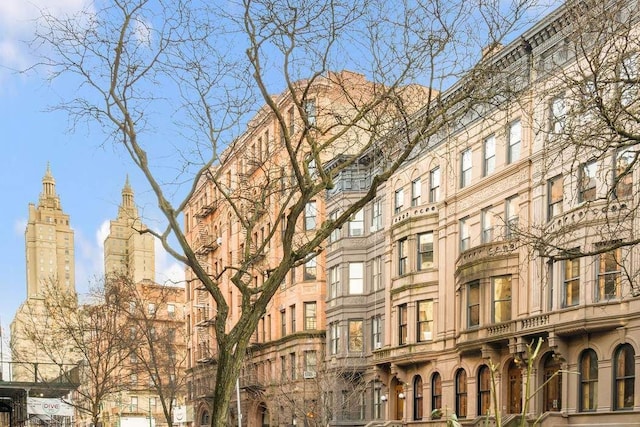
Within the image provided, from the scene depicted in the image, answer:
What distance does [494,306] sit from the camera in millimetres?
30969

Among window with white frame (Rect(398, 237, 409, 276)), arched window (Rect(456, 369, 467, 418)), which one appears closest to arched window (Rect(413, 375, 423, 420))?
arched window (Rect(456, 369, 467, 418))

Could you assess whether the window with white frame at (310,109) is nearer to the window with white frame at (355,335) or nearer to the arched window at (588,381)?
the arched window at (588,381)

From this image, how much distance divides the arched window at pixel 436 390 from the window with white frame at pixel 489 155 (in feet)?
32.9

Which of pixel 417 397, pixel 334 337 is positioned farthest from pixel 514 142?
pixel 334 337

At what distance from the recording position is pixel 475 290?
32125mm

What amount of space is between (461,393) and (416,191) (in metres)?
10.2

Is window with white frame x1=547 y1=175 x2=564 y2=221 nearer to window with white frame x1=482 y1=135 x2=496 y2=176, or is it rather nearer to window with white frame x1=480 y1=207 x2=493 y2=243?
window with white frame x1=480 y1=207 x2=493 y2=243

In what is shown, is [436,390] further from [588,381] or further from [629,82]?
[629,82]

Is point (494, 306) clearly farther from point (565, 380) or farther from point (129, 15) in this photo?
point (129, 15)

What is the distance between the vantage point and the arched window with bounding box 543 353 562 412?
27669mm

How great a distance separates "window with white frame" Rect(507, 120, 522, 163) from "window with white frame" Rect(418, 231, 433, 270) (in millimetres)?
6717

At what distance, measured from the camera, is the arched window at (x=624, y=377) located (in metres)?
24.5

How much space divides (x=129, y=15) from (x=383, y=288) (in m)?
31.9

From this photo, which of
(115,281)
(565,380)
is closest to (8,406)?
(115,281)
